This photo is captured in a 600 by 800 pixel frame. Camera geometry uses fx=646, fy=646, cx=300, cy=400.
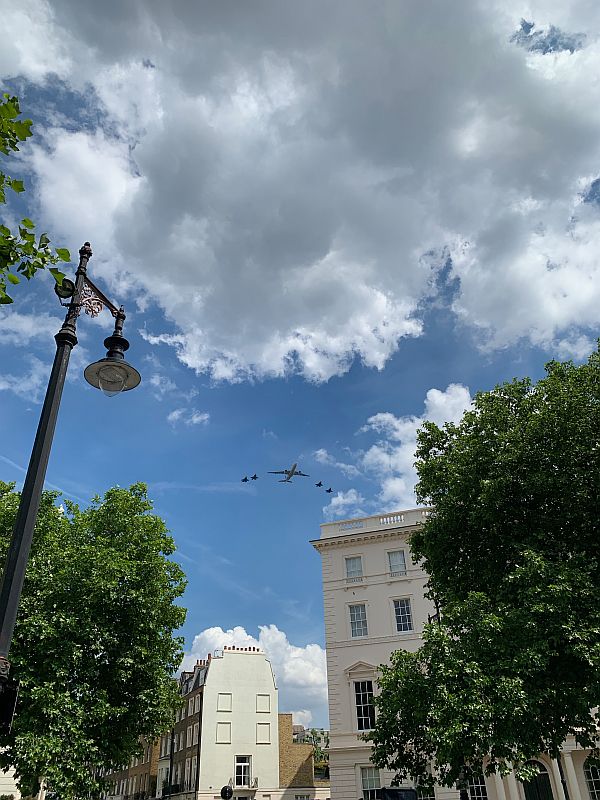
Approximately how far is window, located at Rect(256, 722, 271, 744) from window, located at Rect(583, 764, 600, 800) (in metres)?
28.6

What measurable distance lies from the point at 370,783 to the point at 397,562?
12.2 m

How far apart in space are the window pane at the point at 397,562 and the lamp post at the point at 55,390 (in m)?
33.4

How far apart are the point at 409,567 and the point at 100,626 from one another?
2107cm

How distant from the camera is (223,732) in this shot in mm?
52562

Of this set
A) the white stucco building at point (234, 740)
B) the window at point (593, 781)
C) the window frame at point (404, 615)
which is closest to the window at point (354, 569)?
the window frame at point (404, 615)

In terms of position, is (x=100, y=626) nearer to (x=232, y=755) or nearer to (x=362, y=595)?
(x=362, y=595)

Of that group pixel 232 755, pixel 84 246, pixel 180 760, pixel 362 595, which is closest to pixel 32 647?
pixel 84 246

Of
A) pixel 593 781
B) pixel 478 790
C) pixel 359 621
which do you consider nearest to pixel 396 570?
pixel 359 621

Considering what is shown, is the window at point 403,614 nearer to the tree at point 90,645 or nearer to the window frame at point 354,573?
the window frame at point 354,573

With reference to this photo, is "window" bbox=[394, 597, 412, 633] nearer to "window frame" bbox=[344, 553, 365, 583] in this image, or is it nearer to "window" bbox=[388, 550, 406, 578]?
"window" bbox=[388, 550, 406, 578]

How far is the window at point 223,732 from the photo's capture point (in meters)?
52.2

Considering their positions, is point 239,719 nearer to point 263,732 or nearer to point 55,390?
point 263,732

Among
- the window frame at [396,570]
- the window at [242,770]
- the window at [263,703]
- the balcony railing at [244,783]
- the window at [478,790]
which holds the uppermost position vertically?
the window frame at [396,570]

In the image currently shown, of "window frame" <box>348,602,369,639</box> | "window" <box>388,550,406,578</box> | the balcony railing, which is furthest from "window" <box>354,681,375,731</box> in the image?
the balcony railing
